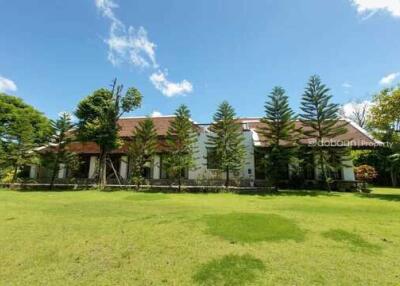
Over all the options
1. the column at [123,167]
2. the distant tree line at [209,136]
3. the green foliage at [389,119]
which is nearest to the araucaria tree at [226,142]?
the distant tree line at [209,136]

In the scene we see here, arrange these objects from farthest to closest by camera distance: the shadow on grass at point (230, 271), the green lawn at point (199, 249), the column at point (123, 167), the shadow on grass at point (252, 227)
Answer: the column at point (123, 167), the shadow on grass at point (252, 227), the green lawn at point (199, 249), the shadow on grass at point (230, 271)

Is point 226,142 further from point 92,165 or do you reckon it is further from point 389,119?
point 92,165

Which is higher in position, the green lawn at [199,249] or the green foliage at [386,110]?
the green foliage at [386,110]

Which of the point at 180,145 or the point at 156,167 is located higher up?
the point at 180,145

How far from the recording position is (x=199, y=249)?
19.1ft

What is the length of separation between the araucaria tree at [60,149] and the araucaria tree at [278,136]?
52.2 ft

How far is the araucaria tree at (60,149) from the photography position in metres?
21.5

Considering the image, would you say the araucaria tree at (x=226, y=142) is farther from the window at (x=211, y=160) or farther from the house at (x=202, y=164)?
the house at (x=202, y=164)

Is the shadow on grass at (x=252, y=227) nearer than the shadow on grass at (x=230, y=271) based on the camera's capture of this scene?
No

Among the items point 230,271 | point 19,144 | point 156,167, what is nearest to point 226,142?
point 156,167

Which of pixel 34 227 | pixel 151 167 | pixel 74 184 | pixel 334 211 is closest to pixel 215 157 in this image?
pixel 151 167

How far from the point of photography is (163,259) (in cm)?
531

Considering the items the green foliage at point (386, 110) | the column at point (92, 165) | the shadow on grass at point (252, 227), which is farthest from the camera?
the column at point (92, 165)

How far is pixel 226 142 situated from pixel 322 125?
22.9ft
